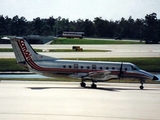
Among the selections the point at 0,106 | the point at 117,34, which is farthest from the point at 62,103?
the point at 117,34

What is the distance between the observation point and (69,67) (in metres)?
35.6

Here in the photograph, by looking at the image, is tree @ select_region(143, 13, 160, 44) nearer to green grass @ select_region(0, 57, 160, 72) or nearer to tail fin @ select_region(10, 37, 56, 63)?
green grass @ select_region(0, 57, 160, 72)

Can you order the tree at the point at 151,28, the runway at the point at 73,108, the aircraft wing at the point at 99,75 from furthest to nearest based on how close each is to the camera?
the tree at the point at 151,28 < the aircraft wing at the point at 99,75 < the runway at the point at 73,108

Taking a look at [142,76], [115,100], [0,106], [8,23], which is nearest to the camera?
[0,106]

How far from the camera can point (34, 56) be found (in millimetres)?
34531

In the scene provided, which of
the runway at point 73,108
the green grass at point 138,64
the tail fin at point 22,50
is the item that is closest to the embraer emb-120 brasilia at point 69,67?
the tail fin at point 22,50

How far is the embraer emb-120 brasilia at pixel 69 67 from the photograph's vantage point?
112ft

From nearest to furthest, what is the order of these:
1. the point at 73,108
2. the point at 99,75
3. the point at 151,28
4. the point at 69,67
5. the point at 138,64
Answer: the point at 73,108 → the point at 99,75 → the point at 69,67 → the point at 138,64 → the point at 151,28

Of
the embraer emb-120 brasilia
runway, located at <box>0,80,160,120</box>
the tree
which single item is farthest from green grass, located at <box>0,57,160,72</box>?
the tree

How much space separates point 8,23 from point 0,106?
18057 centimetres

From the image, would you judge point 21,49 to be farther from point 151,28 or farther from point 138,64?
point 151,28

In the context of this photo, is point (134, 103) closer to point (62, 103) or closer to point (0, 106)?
point (62, 103)

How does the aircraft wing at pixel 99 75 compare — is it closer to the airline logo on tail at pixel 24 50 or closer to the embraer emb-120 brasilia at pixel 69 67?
the embraer emb-120 brasilia at pixel 69 67

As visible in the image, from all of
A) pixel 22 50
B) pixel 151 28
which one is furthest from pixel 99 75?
pixel 151 28
